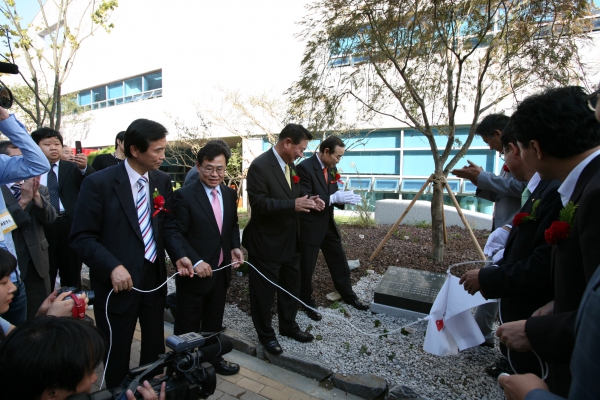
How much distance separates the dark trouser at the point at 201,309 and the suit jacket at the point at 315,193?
125 centimetres

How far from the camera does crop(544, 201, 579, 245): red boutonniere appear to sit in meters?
1.43

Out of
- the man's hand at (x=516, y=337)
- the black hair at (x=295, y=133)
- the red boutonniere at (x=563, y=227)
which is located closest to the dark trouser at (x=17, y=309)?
the black hair at (x=295, y=133)

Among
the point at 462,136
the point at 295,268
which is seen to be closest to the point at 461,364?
the point at 295,268

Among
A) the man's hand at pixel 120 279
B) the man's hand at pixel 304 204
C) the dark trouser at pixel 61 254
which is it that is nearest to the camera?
the man's hand at pixel 120 279

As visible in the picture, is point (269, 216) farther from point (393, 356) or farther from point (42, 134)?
point (42, 134)

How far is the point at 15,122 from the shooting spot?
2.12m

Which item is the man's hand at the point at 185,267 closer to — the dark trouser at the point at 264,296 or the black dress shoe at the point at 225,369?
the dark trouser at the point at 264,296

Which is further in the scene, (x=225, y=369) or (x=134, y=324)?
(x=225, y=369)

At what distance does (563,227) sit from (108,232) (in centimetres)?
251

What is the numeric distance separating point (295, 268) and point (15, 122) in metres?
2.47

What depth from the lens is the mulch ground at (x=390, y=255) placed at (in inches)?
196

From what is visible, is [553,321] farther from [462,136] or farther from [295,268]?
[462,136]

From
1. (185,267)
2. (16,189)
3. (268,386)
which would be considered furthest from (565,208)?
(16,189)

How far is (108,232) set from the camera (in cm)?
241
